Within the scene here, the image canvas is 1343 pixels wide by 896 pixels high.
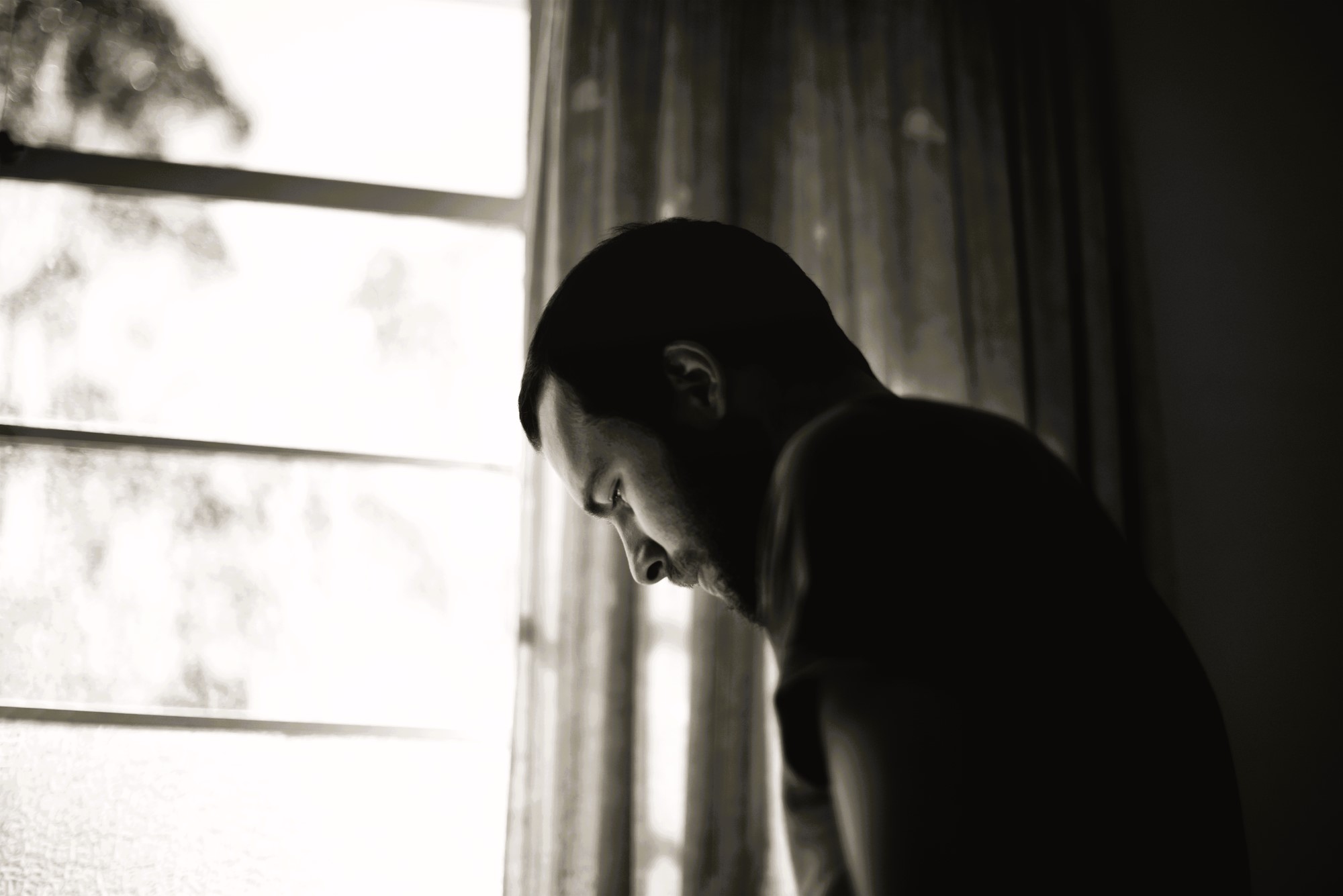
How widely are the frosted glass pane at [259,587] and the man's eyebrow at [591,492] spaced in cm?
142

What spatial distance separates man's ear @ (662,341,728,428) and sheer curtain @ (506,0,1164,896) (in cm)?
133

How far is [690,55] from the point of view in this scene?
2.43 metres

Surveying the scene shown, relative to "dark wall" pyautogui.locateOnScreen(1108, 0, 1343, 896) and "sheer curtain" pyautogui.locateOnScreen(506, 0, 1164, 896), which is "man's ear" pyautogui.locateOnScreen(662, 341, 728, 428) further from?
"dark wall" pyautogui.locateOnScreen(1108, 0, 1343, 896)

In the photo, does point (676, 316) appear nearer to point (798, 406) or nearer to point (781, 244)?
point (798, 406)

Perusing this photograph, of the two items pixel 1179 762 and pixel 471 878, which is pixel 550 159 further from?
pixel 1179 762

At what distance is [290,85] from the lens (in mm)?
2627

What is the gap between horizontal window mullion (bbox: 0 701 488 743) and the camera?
2.17 m

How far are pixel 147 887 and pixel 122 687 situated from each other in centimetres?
36

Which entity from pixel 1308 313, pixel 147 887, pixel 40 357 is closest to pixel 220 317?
pixel 40 357

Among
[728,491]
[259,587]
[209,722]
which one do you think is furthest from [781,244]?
[728,491]

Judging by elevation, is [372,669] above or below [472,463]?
below

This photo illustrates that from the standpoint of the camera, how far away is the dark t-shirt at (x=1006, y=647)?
0.48 m

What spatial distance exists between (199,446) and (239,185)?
1.93 ft

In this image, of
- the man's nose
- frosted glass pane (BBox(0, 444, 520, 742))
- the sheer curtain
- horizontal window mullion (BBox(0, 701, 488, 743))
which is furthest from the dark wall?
the man's nose
